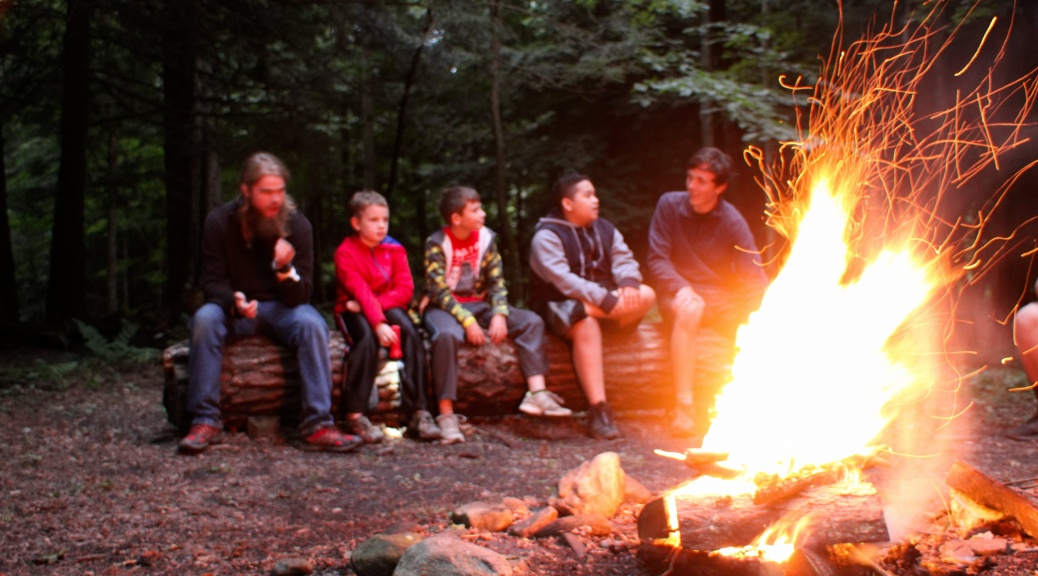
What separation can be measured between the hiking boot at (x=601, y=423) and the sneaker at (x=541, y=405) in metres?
0.18

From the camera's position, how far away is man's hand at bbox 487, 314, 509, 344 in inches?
228

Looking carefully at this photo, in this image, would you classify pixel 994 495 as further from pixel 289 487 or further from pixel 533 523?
pixel 289 487

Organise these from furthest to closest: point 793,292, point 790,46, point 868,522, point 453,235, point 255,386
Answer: point 790,46
point 453,235
point 255,386
point 793,292
point 868,522

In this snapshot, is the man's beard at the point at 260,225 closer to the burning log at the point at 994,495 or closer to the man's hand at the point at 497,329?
the man's hand at the point at 497,329

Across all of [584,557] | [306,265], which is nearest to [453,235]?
[306,265]

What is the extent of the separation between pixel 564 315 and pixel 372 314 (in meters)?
1.39

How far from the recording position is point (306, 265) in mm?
5648

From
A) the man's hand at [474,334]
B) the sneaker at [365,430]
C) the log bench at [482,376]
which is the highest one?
the man's hand at [474,334]

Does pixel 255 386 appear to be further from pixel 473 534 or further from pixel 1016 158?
pixel 1016 158

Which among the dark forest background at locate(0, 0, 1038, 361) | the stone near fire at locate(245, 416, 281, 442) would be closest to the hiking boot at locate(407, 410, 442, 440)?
the stone near fire at locate(245, 416, 281, 442)

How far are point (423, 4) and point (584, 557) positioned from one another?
6.73m

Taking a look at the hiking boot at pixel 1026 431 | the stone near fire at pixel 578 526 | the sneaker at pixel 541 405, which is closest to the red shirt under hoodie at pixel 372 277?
the sneaker at pixel 541 405

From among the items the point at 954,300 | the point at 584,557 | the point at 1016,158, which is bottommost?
the point at 584,557

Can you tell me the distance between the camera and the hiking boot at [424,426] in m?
5.38
